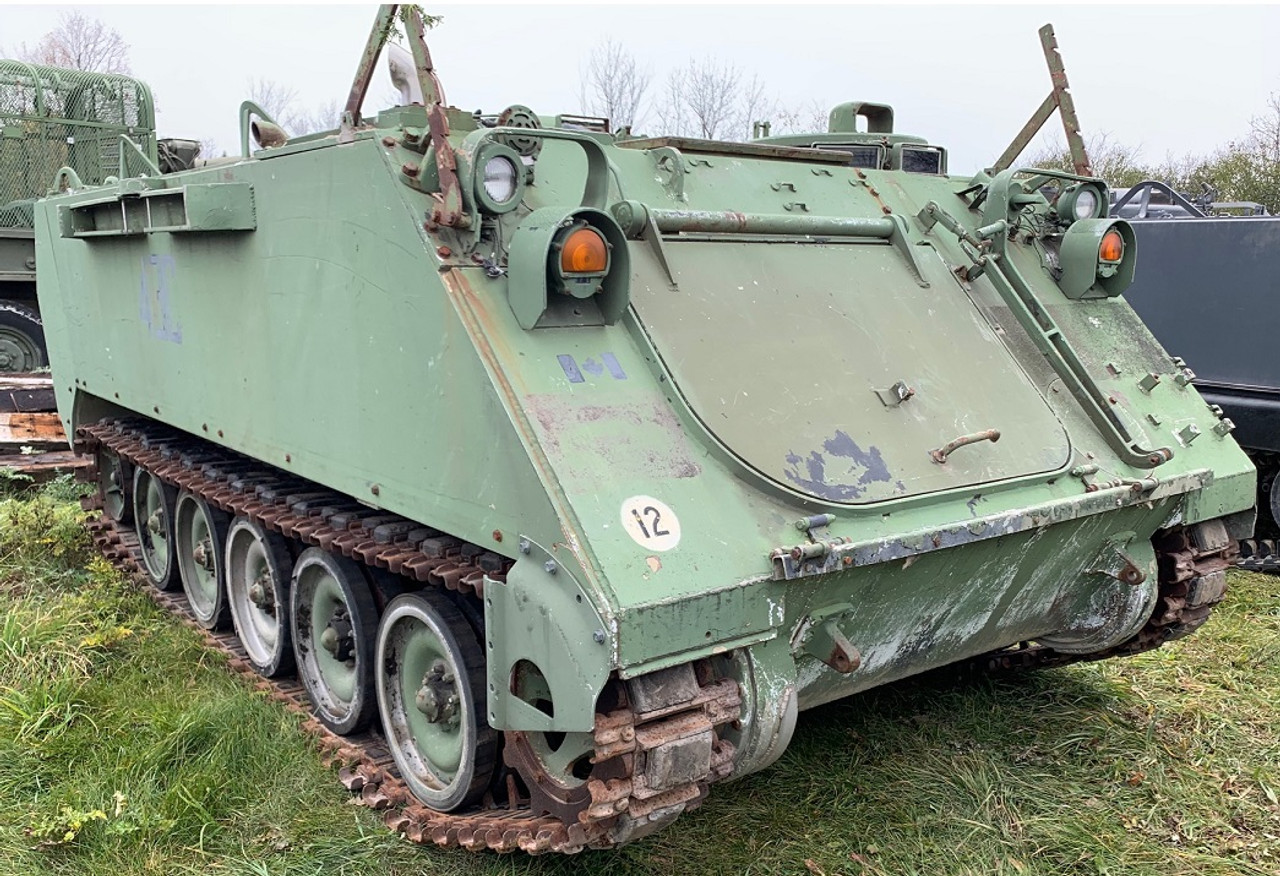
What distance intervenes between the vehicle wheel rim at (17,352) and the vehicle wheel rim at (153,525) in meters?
5.83

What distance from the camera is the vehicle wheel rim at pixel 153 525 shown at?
21.3 feet

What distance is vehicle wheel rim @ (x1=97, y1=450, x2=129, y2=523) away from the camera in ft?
23.9

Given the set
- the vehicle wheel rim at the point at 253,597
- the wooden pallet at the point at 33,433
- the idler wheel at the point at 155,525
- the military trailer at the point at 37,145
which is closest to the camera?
the vehicle wheel rim at the point at 253,597

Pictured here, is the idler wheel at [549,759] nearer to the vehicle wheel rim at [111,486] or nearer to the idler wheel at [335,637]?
the idler wheel at [335,637]

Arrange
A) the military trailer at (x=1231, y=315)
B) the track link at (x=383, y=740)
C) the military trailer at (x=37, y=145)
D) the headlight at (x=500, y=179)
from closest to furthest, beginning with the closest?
the track link at (x=383, y=740), the headlight at (x=500, y=179), the military trailer at (x=1231, y=315), the military trailer at (x=37, y=145)

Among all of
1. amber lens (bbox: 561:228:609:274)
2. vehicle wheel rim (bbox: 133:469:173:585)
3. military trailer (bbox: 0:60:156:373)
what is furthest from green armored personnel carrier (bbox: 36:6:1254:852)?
military trailer (bbox: 0:60:156:373)

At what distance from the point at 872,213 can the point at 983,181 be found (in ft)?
2.15

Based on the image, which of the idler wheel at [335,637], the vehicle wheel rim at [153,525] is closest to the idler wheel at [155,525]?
the vehicle wheel rim at [153,525]

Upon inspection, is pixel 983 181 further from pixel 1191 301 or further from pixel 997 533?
pixel 1191 301

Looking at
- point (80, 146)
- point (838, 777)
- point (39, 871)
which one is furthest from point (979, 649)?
point (80, 146)

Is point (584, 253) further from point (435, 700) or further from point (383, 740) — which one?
point (383, 740)

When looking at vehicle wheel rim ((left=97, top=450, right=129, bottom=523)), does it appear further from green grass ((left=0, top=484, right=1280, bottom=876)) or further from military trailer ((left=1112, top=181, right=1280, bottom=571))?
military trailer ((left=1112, top=181, right=1280, bottom=571))

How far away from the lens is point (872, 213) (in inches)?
176

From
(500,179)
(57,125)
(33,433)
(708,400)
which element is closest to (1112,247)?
(708,400)
